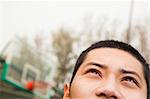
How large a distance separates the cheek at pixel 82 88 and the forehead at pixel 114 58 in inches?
3.0

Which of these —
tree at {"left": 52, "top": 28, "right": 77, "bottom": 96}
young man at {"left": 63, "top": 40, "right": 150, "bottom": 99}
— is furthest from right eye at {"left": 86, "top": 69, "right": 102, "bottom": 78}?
tree at {"left": 52, "top": 28, "right": 77, "bottom": 96}

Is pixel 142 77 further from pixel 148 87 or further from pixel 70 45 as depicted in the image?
pixel 70 45

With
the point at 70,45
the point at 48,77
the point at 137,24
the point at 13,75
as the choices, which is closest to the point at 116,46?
the point at 13,75

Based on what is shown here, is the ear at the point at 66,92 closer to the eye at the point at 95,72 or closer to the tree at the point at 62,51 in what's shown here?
the eye at the point at 95,72

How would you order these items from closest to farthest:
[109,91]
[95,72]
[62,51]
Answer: [109,91]
[95,72]
[62,51]

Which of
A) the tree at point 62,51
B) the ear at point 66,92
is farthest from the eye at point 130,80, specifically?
the tree at point 62,51

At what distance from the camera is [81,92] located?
99 centimetres

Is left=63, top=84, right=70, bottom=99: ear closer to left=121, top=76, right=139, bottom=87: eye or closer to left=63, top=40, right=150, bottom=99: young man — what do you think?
left=63, top=40, right=150, bottom=99: young man

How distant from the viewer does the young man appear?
94 centimetres

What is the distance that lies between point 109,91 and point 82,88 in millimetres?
114

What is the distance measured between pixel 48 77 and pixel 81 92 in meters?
8.49

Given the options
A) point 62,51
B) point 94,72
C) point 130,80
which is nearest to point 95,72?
point 94,72

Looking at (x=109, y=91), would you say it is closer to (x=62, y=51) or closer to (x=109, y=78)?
(x=109, y=78)

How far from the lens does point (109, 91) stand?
0.90m
